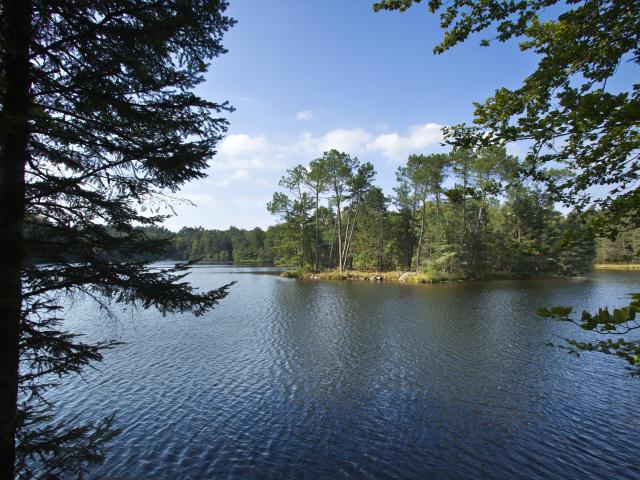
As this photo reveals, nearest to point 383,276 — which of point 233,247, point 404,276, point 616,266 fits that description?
point 404,276

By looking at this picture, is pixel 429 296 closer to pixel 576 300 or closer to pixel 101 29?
pixel 576 300

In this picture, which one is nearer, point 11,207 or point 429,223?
point 11,207

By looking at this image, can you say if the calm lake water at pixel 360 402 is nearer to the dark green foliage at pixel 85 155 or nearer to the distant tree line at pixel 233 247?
the dark green foliage at pixel 85 155

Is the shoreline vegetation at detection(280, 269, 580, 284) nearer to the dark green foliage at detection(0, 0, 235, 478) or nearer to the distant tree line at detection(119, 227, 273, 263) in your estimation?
the dark green foliage at detection(0, 0, 235, 478)

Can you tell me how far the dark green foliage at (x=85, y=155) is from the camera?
13.7ft

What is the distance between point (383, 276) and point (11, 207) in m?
41.5

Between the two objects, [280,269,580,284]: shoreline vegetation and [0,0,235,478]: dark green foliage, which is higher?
[0,0,235,478]: dark green foliage

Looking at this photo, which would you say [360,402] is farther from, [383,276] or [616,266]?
[616,266]

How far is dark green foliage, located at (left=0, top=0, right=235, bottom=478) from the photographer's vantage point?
4.18 metres

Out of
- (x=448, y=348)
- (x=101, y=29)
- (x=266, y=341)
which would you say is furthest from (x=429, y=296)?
(x=101, y=29)

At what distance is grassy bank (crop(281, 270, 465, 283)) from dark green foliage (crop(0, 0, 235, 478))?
38.2 metres

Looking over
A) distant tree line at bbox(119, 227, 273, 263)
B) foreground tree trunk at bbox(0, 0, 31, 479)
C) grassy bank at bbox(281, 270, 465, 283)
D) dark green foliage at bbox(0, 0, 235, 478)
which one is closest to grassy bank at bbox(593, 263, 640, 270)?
grassy bank at bbox(281, 270, 465, 283)

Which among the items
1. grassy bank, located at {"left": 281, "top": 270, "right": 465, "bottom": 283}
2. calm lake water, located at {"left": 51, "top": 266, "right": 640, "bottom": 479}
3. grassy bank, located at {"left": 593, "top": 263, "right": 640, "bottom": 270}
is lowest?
calm lake water, located at {"left": 51, "top": 266, "right": 640, "bottom": 479}

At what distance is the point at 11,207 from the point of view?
4332 millimetres
